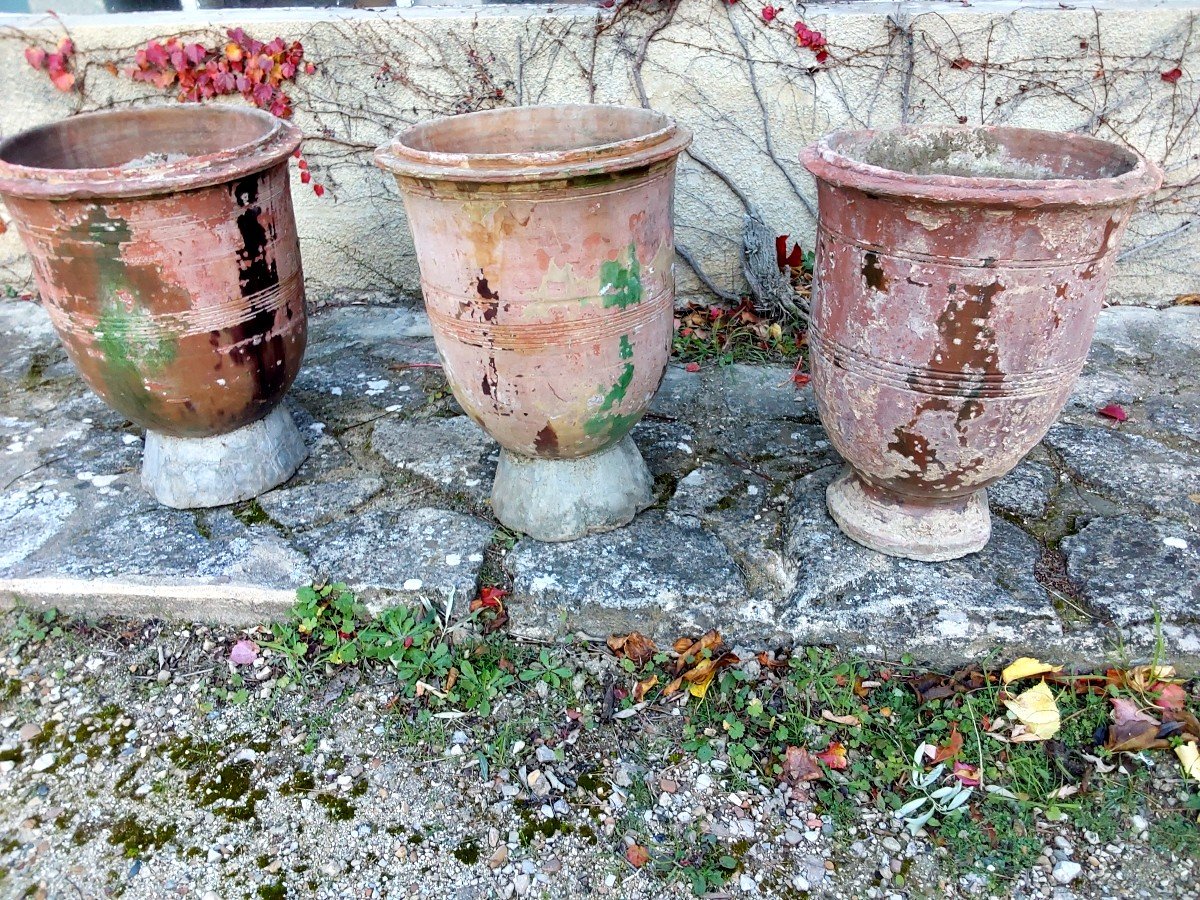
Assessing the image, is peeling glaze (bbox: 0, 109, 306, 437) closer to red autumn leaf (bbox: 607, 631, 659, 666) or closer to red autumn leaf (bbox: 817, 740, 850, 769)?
red autumn leaf (bbox: 607, 631, 659, 666)

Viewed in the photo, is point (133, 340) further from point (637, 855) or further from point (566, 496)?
point (637, 855)

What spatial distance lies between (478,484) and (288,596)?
2.08ft

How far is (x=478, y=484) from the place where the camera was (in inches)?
105

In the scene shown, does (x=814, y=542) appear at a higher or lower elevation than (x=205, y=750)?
higher

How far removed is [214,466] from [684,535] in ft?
4.52

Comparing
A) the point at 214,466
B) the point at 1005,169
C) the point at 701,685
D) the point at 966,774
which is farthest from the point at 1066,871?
the point at 214,466

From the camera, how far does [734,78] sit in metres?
3.27

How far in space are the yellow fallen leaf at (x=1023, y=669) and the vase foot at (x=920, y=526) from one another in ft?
1.06

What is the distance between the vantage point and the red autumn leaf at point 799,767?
191 centimetres

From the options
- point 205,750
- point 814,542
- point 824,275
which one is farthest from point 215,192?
point 814,542

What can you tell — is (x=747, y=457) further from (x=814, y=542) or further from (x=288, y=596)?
(x=288, y=596)

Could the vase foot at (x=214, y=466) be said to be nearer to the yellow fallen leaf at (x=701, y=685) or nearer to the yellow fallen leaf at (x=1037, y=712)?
the yellow fallen leaf at (x=701, y=685)

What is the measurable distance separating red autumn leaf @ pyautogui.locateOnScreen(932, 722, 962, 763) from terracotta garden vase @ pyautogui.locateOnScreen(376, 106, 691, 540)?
98 centimetres

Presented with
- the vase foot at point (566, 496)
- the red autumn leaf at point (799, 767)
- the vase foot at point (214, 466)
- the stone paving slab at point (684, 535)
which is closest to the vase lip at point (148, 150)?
the vase foot at point (214, 466)
